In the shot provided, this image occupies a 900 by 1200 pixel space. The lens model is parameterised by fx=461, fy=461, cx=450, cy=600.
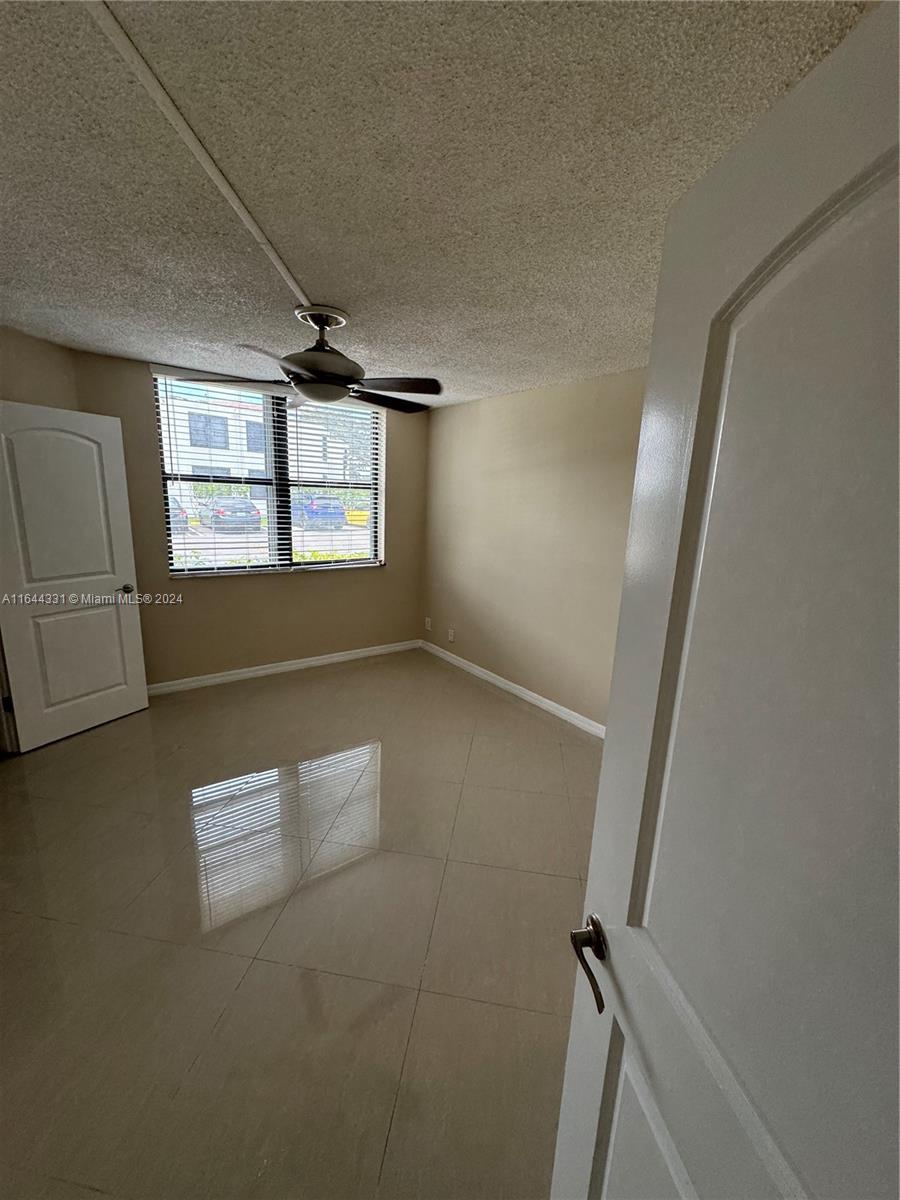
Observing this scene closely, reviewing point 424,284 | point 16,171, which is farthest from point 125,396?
point 424,284

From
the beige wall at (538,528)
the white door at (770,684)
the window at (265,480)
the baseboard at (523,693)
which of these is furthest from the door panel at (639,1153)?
the window at (265,480)

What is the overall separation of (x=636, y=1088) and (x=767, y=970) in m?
0.38

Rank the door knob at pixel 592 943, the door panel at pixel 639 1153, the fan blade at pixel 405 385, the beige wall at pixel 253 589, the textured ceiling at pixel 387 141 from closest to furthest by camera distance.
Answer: the door panel at pixel 639 1153, the door knob at pixel 592 943, the textured ceiling at pixel 387 141, the fan blade at pixel 405 385, the beige wall at pixel 253 589

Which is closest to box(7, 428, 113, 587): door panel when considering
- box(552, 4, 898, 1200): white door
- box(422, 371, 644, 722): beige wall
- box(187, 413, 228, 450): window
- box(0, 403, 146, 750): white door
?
box(0, 403, 146, 750): white door

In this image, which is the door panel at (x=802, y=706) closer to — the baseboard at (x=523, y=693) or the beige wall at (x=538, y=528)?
the baseboard at (x=523, y=693)

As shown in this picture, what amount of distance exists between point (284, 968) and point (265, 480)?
10.7 feet

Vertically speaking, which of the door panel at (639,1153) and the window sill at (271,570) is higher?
the window sill at (271,570)

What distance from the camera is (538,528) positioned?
139 inches

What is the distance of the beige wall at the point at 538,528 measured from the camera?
119 inches

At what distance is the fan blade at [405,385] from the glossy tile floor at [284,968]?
2094mm

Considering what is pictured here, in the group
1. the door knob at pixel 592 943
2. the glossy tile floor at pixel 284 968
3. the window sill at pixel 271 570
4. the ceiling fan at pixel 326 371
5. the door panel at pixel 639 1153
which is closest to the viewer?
the door panel at pixel 639 1153

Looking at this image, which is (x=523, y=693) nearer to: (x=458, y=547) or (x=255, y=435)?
(x=458, y=547)

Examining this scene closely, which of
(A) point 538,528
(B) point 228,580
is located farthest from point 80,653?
(A) point 538,528

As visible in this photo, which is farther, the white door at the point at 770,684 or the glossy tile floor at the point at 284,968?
the glossy tile floor at the point at 284,968
